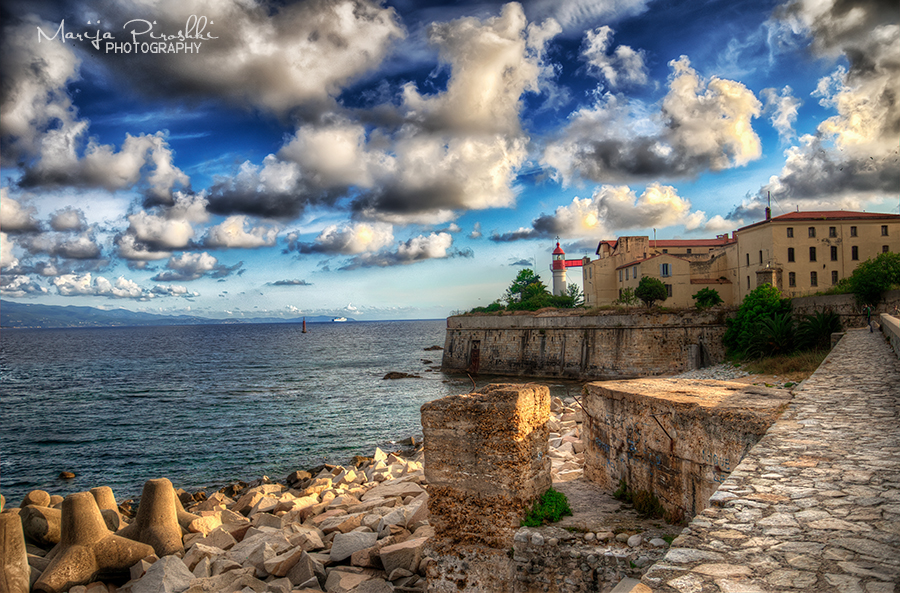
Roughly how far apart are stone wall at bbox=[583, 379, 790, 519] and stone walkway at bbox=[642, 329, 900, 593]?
23.7 inches

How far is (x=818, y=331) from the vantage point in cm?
2433

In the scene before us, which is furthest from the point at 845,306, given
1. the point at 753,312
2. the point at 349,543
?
the point at 349,543

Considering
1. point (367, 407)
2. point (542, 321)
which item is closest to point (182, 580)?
point (367, 407)

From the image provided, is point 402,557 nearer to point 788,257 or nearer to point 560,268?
point 788,257

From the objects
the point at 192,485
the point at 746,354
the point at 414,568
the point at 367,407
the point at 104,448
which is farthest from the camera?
the point at 367,407

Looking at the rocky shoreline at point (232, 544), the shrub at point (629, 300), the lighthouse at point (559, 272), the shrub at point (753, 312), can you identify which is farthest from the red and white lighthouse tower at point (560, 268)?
the rocky shoreline at point (232, 544)

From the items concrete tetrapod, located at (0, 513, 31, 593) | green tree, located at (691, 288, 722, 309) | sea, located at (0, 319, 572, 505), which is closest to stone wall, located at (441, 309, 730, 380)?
sea, located at (0, 319, 572, 505)

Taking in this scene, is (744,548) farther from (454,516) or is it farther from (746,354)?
(746,354)

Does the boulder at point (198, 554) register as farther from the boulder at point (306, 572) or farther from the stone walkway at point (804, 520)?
the stone walkway at point (804, 520)

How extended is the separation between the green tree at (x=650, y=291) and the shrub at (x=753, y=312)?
873 cm

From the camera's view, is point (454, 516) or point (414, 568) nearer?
point (454, 516)

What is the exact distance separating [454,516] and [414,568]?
84.7 inches

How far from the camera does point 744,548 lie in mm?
3209

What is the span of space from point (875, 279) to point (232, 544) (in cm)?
2831
